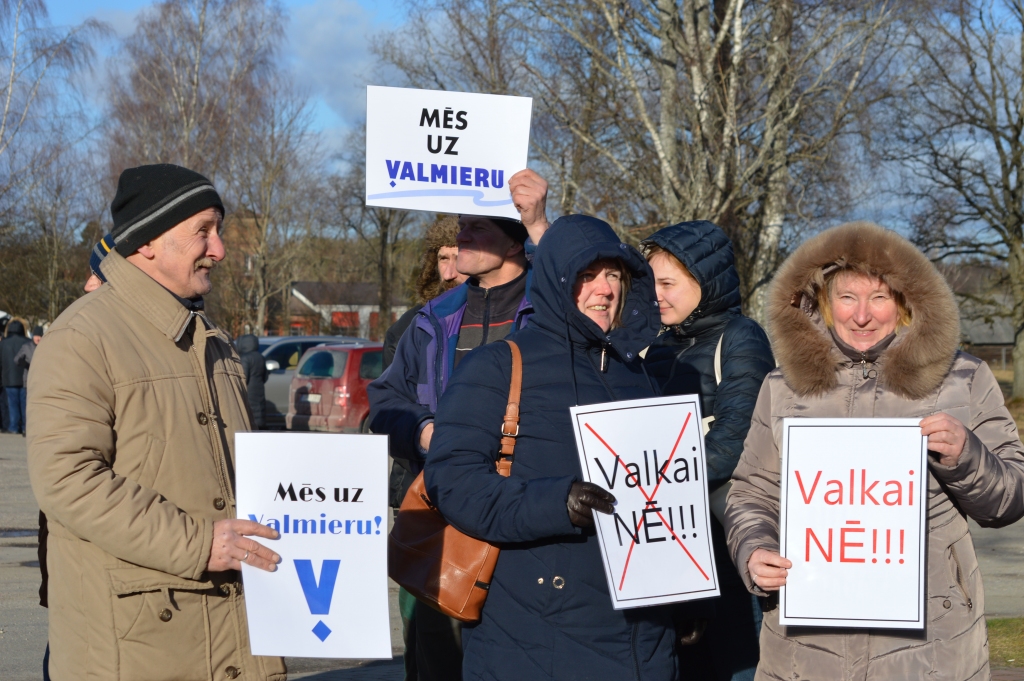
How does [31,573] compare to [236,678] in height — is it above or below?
below

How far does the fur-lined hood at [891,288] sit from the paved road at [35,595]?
12.1 feet

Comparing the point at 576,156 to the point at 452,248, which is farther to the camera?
the point at 576,156

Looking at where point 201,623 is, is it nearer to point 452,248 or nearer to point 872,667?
point 872,667

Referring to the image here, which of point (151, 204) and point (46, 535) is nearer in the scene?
point (151, 204)

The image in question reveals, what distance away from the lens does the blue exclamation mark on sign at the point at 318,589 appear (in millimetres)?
2865

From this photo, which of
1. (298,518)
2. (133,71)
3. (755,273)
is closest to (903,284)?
(298,518)

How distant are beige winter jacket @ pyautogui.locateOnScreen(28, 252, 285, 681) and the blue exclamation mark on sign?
24 centimetres

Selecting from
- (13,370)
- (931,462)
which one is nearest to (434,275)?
(931,462)

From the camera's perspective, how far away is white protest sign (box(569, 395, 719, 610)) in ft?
9.52

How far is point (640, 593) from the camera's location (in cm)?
290

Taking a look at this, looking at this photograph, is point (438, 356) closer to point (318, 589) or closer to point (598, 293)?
point (598, 293)

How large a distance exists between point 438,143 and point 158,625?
2.09 meters

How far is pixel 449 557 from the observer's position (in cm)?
312

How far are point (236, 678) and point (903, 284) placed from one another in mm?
2203
